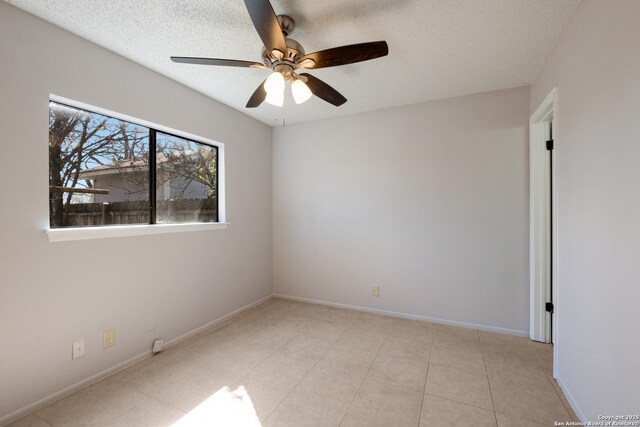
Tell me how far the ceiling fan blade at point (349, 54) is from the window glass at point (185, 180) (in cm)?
177

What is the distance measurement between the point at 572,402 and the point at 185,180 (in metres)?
3.61

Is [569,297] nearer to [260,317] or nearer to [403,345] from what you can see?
[403,345]

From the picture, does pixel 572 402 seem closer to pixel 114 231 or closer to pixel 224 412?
pixel 224 412

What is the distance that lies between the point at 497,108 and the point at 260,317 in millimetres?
3511

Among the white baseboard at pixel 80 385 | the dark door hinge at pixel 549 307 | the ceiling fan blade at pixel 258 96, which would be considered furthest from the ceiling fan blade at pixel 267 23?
the dark door hinge at pixel 549 307

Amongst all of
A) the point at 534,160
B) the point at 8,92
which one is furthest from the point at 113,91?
the point at 534,160

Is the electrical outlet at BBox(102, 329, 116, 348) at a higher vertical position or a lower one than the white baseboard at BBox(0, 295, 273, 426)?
higher

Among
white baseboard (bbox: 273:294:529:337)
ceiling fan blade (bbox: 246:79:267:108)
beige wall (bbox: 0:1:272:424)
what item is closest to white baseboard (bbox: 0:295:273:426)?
beige wall (bbox: 0:1:272:424)

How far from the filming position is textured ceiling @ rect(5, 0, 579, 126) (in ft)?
5.28

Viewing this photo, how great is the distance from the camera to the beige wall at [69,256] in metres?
1.58

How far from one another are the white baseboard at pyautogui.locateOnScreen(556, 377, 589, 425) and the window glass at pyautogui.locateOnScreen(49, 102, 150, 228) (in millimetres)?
3436

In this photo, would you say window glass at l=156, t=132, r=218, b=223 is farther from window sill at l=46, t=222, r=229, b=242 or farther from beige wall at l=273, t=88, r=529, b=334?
beige wall at l=273, t=88, r=529, b=334

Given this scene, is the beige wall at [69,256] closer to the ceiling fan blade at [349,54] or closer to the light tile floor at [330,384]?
the light tile floor at [330,384]

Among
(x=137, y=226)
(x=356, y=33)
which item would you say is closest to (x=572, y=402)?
(x=356, y=33)
